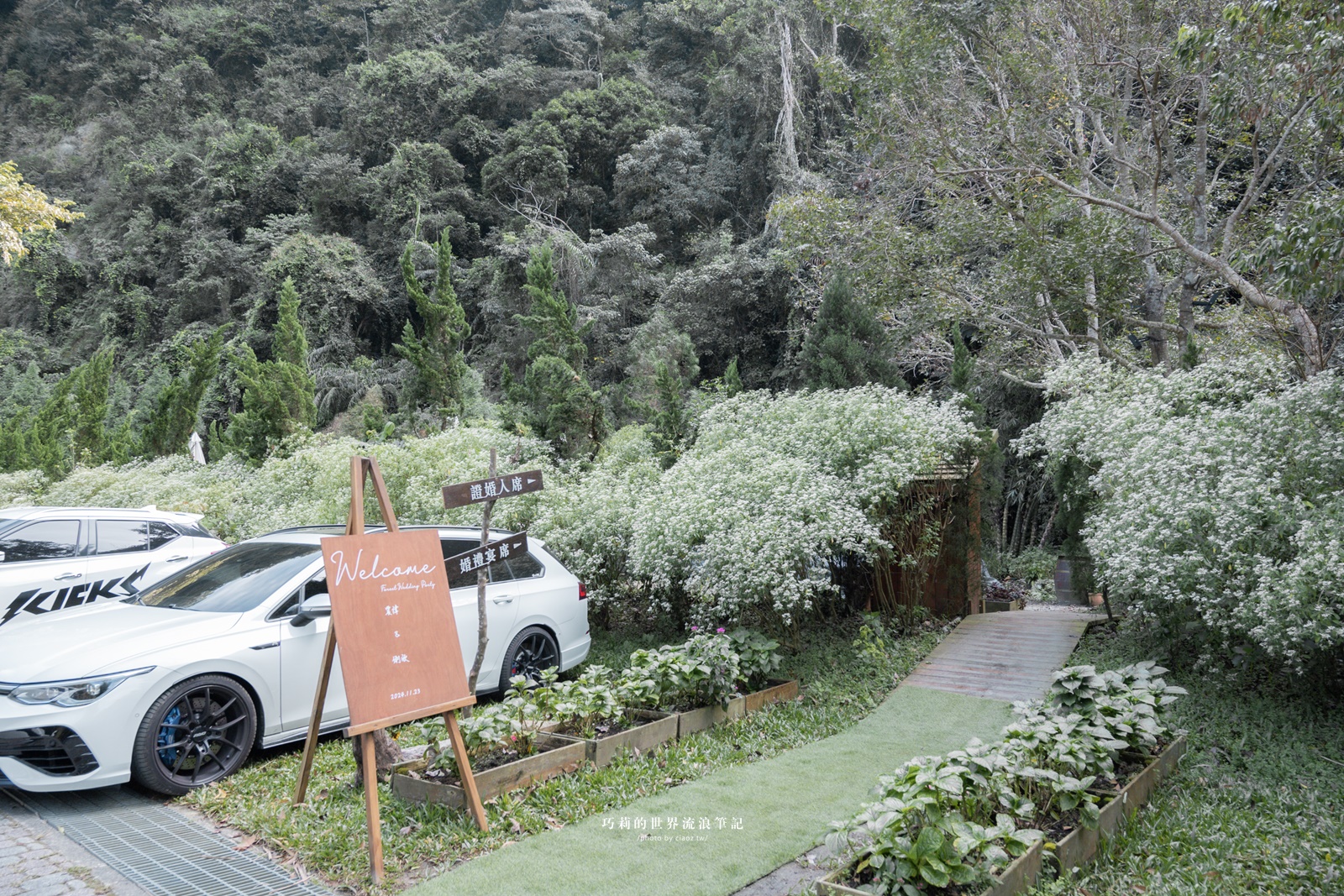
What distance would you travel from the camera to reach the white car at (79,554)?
7652 millimetres

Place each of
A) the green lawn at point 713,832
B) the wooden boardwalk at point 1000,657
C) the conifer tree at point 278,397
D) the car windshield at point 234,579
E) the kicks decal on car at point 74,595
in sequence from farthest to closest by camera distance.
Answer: the conifer tree at point 278,397 < the kicks decal on car at point 74,595 < the wooden boardwalk at point 1000,657 < the car windshield at point 234,579 < the green lawn at point 713,832

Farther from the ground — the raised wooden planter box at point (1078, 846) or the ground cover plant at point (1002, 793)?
the ground cover plant at point (1002, 793)

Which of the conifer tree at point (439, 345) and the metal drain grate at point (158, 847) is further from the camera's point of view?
the conifer tree at point (439, 345)

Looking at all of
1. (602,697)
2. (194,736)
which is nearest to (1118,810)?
(602,697)

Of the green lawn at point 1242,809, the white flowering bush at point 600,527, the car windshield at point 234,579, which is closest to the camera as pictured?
the green lawn at point 1242,809

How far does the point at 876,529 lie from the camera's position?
667cm

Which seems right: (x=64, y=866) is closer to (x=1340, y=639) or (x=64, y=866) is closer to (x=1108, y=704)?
(x=1108, y=704)

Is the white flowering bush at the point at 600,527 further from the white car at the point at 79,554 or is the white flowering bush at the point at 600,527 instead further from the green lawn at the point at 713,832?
the white car at the point at 79,554

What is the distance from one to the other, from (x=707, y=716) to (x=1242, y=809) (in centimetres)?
314

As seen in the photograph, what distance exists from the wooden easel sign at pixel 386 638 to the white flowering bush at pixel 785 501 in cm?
257

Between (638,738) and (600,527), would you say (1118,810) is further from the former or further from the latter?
(600,527)

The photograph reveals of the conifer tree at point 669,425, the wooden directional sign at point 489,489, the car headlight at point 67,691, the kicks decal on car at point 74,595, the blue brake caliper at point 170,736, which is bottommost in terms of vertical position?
the blue brake caliper at point 170,736

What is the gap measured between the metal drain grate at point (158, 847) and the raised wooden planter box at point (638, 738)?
1714 mm

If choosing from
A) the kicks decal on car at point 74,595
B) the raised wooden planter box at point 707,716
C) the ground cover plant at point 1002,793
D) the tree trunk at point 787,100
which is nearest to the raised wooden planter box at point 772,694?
the raised wooden planter box at point 707,716
